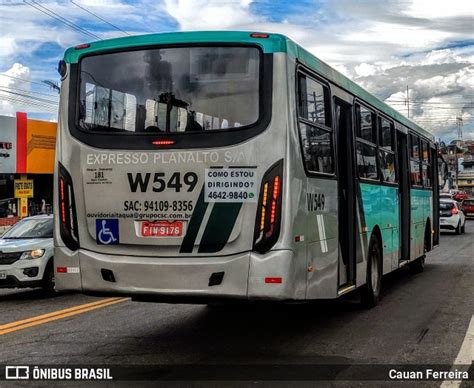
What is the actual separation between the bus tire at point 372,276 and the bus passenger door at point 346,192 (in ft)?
3.30

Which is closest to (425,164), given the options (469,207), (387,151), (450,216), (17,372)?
(387,151)

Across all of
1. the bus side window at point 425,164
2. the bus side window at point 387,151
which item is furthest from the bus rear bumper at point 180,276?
the bus side window at point 425,164

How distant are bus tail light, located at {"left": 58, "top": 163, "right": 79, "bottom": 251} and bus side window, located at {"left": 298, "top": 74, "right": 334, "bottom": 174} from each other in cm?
243

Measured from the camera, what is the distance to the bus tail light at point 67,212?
21.4 feet

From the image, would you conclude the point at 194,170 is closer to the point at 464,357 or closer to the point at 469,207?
the point at 464,357

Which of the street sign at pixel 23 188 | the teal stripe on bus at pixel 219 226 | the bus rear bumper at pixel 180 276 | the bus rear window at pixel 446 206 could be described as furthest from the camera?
the street sign at pixel 23 188

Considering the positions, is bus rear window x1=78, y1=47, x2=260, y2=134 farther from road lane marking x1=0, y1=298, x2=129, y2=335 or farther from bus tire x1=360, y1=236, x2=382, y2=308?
bus tire x1=360, y1=236, x2=382, y2=308

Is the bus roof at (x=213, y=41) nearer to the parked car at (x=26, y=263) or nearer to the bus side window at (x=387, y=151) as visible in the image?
the bus side window at (x=387, y=151)

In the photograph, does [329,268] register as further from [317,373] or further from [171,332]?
[171,332]

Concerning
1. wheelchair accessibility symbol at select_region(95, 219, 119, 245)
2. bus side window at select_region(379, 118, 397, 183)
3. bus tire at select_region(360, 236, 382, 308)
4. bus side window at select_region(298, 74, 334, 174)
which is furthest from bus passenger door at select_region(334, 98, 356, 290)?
wheelchair accessibility symbol at select_region(95, 219, 119, 245)

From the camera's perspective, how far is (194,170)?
20.0 feet

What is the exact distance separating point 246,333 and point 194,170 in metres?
2.55

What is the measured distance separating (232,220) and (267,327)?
8.45ft

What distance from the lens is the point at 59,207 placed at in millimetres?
6613
